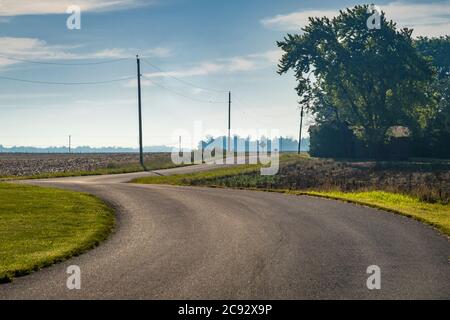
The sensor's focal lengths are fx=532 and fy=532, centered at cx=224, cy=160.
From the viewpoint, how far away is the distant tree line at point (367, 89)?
234 ft

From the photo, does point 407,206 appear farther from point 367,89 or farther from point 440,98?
point 440,98

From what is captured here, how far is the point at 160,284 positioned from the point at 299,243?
5469 mm

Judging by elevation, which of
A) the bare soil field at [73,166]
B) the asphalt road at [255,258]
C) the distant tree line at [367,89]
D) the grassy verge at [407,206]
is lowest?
the bare soil field at [73,166]

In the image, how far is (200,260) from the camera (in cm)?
1248

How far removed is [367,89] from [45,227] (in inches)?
2526

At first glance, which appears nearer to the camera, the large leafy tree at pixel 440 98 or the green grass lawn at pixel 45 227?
the green grass lawn at pixel 45 227

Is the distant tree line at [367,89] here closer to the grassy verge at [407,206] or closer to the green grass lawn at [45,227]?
the grassy verge at [407,206]

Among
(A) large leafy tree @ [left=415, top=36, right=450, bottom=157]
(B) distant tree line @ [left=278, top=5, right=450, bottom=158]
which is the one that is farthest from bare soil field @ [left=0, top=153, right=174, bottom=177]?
(A) large leafy tree @ [left=415, top=36, right=450, bottom=157]

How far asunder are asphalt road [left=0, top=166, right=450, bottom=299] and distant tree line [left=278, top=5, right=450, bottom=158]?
53.9 meters

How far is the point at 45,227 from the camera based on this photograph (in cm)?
1695

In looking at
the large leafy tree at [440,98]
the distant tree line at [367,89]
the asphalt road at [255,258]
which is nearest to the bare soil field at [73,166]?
the distant tree line at [367,89]

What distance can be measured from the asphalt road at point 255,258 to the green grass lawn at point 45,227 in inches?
21.2

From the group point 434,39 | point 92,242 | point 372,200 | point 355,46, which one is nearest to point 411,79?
point 355,46

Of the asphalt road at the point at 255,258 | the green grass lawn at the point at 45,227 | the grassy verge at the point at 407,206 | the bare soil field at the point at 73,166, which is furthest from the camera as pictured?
the bare soil field at the point at 73,166
